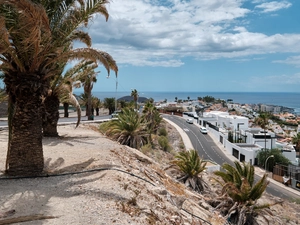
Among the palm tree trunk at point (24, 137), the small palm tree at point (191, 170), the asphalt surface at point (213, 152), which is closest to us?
the palm tree trunk at point (24, 137)

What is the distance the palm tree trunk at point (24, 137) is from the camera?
7887mm

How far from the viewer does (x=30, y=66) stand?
Result: 25.5 ft

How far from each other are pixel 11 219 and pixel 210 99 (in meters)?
191

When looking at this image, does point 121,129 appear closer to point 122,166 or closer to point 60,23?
point 122,166

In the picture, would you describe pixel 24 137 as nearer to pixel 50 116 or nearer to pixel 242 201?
pixel 50 116

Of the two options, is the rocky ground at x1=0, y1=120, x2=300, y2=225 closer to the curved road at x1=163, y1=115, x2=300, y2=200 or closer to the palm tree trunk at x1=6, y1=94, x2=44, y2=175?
the palm tree trunk at x1=6, y1=94, x2=44, y2=175

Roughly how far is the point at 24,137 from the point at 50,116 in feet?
23.7

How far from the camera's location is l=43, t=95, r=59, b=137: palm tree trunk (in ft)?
48.4

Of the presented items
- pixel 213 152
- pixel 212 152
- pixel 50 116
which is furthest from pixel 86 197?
pixel 213 152

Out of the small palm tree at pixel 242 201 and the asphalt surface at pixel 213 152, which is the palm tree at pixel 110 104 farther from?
the small palm tree at pixel 242 201

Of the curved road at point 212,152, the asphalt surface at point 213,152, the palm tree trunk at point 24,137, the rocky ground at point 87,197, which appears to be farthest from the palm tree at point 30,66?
the curved road at point 212,152

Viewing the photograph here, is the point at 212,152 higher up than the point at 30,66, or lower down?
lower down

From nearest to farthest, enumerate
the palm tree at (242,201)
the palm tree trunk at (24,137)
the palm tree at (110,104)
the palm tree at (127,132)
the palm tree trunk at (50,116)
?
1. the palm tree trunk at (24,137)
2. the palm tree trunk at (50,116)
3. the palm tree at (242,201)
4. the palm tree at (127,132)
5. the palm tree at (110,104)

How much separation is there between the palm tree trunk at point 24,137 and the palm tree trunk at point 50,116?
22.4ft
